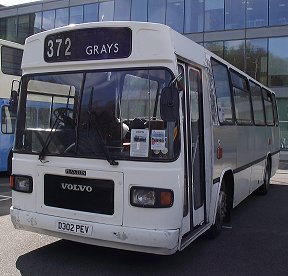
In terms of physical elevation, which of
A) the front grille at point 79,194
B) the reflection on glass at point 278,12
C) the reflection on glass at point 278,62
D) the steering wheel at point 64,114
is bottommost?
the front grille at point 79,194

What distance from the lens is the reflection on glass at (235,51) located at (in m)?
26.8

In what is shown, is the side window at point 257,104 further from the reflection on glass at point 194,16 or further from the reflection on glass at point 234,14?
the reflection on glass at point 194,16

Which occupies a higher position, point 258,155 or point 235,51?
point 235,51

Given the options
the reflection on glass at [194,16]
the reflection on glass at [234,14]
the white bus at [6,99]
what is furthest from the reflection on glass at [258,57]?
the white bus at [6,99]

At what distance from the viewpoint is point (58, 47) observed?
549 cm

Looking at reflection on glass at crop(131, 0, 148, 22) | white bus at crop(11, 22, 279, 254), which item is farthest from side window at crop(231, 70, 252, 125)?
reflection on glass at crop(131, 0, 148, 22)

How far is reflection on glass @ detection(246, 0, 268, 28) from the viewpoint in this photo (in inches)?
1031

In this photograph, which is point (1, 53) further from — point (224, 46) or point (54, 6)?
point (54, 6)

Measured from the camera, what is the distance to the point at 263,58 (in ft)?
86.8

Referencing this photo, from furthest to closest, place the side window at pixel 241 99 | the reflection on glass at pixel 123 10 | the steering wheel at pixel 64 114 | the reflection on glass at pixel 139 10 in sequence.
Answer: the reflection on glass at pixel 123 10 < the reflection on glass at pixel 139 10 < the side window at pixel 241 99 < the steering wheel at pixel 64 114

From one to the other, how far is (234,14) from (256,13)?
1295mm

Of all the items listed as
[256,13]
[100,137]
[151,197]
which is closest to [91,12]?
[256,13]

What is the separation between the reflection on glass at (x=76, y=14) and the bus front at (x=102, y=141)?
89.1ft

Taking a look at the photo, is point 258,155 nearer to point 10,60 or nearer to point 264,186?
point 264,186
